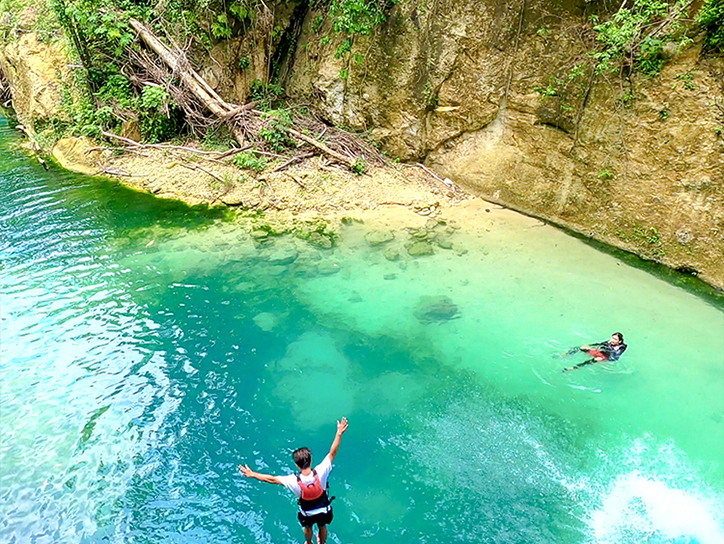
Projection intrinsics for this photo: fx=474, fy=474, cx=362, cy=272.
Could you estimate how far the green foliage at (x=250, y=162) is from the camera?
35.5ft

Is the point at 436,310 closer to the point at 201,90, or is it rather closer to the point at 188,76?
the point at 201,90

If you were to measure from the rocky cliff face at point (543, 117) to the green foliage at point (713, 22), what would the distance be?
22 cm

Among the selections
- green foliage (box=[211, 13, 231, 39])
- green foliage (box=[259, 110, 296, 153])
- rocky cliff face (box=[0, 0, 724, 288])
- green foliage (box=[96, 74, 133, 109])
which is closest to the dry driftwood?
green foliage (box=[259, 110, 296, 153])

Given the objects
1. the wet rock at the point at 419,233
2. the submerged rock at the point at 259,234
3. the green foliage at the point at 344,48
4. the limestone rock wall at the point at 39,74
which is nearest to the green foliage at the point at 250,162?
the submerged rock at the point at 259,234

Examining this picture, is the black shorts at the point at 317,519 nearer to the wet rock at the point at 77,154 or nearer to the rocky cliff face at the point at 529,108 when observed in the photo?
the rocky cliff face at the point at 529,108

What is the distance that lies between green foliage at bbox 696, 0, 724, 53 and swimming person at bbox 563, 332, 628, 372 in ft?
15.3

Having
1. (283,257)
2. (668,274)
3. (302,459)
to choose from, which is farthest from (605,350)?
(283,257)

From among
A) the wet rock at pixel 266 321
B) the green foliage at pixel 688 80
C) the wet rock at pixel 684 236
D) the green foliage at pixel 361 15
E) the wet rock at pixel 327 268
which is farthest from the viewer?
the green foliage at pixel 361 15

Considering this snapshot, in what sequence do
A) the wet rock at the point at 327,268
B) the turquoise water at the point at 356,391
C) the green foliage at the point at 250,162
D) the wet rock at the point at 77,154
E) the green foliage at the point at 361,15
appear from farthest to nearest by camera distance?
the wet rock at the point at 77,154, the green foliage at the point at 250,162, the green foliage at the point at 361,15, the wet rock at the point at 327,268, the turquoise water at the point at 356,391

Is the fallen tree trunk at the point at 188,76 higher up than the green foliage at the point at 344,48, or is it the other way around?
the green foliage at the point at 344,48

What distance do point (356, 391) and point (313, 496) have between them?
7.38ft

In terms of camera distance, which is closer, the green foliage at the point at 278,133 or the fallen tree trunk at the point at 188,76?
the green foliage at the point at 278,133

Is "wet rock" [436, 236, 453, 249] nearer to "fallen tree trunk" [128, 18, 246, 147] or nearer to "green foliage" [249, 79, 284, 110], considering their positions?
"fallen tree trunk" [128, 18, 246, 147]

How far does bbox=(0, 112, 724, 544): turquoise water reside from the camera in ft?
15.1
